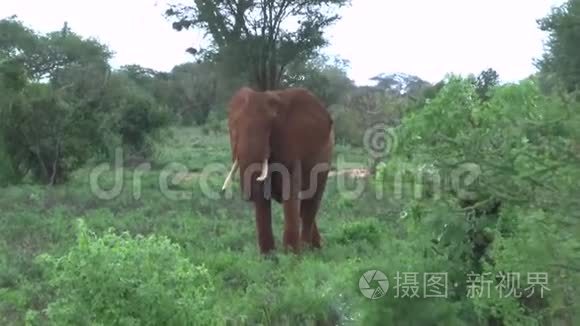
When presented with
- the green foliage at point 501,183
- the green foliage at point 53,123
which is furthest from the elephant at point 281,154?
the green foliage at point 53,123

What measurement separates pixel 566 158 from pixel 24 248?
6994mm

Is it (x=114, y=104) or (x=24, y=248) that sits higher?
(x=114, y=104)

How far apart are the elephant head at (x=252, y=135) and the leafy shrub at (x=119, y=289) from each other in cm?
410

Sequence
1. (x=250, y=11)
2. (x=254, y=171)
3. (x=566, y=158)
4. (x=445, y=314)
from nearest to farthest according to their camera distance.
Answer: (x=566, y=158) → (x=445, y=314) → (x=254, y=171) → (x=250, y=11)

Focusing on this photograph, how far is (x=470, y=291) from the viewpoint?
210 inches

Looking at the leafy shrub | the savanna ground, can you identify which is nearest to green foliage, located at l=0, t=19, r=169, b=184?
the savanna ground

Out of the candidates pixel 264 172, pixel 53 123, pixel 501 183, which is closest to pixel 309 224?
pixel 264 172

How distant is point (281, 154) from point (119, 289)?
16.6 feet

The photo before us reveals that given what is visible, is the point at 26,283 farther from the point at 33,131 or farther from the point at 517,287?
the point at 33,131

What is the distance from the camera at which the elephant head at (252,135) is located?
9.27m

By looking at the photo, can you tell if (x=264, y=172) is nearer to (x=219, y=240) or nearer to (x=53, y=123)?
(x=219, y=240)

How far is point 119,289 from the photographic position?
4.95 m

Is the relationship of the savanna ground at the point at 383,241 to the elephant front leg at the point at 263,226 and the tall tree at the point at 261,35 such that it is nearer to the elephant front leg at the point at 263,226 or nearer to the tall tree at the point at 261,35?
the elephant front leg at the point at 263,226

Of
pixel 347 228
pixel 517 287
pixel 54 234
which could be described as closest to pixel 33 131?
pixel 54 234
